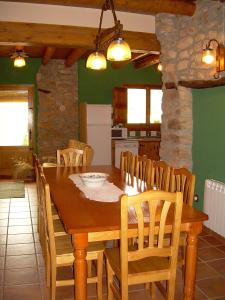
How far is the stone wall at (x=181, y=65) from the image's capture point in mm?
3697

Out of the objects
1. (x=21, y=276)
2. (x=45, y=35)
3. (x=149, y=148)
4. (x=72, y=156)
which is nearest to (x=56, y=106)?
(x=149, y=148)

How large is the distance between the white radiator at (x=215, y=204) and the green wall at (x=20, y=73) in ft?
16.4

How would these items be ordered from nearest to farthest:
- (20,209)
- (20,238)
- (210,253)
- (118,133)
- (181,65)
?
(210,253)
(20,238)
(181,65)
(20,209)
(118,133)

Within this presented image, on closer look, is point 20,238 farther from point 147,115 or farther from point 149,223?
point 147,115

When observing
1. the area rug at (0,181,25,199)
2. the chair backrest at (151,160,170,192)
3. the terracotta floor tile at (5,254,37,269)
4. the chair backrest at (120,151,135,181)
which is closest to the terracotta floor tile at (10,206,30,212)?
the area rug at (0,181,25,199)

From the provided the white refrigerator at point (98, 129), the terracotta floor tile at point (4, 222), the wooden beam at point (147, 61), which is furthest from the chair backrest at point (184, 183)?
the wooden beam at point (147, 61)

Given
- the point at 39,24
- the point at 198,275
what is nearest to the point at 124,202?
the point at 198,275

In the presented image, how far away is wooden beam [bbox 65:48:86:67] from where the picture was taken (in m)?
5.84

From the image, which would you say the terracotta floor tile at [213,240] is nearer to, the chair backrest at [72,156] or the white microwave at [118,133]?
the chair backrest at [72,156]

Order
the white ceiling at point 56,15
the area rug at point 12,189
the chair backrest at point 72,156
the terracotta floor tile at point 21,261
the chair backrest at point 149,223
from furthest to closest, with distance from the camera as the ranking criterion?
the area rug at point 12,189 < the chair backrest at point 72,156 < the white ceiling at point 56,15 < the terracotta floor tile at point 21,261 < the chair backrest at point 149,223

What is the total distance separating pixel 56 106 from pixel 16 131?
3.81 ft

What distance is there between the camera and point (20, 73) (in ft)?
23.9

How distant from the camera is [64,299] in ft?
8.07

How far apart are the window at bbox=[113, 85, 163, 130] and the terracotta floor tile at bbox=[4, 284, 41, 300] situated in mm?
5716
